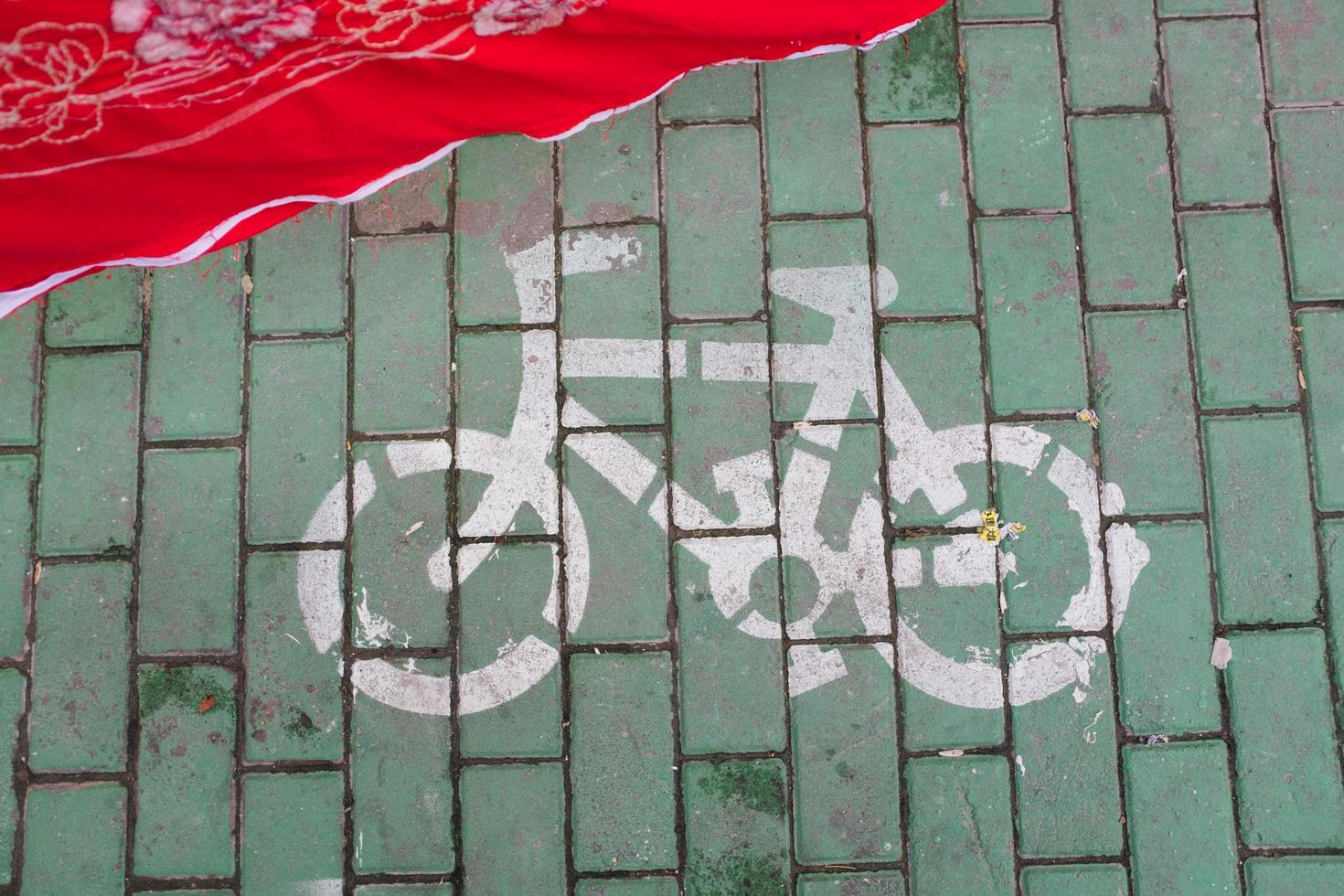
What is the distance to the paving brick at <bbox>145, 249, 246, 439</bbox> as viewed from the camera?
310 centimetres

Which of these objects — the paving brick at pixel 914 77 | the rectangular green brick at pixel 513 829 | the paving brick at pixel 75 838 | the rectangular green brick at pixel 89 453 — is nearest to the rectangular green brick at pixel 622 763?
the rectangular green brick at pixel 513 829

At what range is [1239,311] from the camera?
314 centimetres

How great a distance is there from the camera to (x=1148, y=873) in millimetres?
2967

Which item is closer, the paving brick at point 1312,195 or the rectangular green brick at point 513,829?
the rectangular green brick at point 513,829

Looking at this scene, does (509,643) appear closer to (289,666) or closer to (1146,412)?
(289,666)

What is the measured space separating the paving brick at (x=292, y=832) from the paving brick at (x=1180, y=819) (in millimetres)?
2395

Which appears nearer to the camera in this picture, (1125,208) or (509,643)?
(509,643)

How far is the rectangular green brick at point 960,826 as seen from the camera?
2.96 meters

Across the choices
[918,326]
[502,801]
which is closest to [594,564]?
[502,801]

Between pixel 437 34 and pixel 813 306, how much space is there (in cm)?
136

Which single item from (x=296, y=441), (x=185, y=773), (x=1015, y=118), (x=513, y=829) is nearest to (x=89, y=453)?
(x=296, y=441)

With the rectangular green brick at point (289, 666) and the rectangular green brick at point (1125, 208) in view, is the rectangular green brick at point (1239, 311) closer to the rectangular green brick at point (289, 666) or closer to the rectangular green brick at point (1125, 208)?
the rectangular green brick at point (1125, 208)

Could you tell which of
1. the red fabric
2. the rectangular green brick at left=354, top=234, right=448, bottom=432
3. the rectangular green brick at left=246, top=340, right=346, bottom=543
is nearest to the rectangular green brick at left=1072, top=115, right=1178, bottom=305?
the red fabric

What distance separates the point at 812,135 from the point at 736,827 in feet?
7.15
